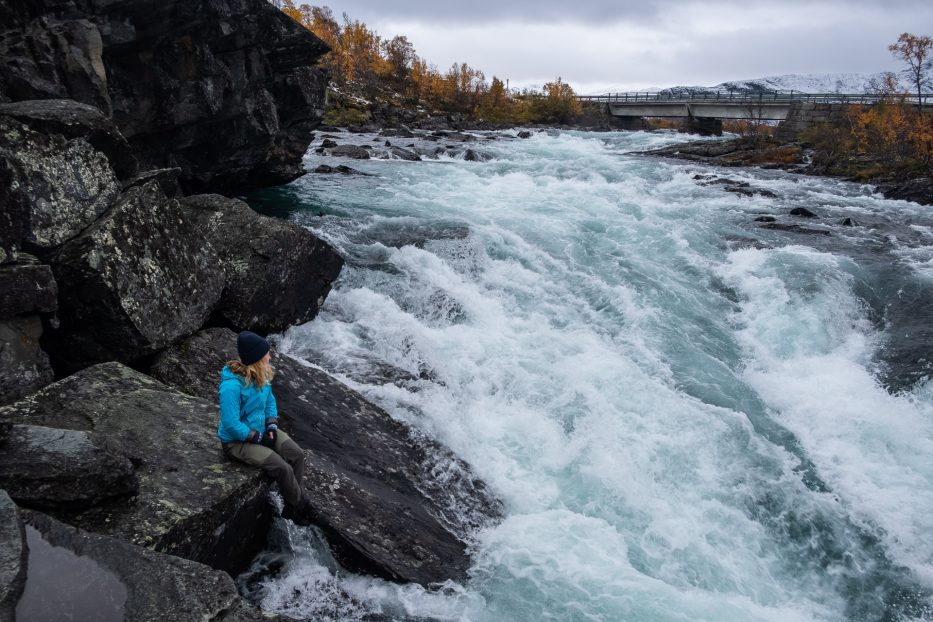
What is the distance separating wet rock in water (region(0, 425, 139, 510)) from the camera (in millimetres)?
5484

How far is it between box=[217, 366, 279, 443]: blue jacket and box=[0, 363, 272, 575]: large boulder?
0.45 m

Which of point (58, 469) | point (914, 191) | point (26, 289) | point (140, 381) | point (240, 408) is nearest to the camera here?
point (58, 469)

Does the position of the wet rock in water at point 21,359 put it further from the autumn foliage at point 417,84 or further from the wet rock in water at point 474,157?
the autumn foliage at point 417,84

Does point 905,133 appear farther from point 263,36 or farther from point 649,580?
point 649,580

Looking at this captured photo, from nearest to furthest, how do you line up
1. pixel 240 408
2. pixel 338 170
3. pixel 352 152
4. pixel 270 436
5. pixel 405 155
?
pixel 240 408 < pixel 270 436 < pixel 338 170 < pixel 352 152 < pixel 405 155

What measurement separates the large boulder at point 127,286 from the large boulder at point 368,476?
1.72ft

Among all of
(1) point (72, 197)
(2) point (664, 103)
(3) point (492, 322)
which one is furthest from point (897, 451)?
(2) point (664, 103)

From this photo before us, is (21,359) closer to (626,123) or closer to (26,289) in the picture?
(26,289)

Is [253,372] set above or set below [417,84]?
below

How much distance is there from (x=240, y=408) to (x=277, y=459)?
2.49 feet

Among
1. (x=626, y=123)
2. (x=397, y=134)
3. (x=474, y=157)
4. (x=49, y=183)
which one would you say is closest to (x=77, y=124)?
(x=49, y=183)

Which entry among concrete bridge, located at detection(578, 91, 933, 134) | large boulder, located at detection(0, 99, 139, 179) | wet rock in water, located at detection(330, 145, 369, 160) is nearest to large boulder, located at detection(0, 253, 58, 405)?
large boulder, located at detection(0, 99, 139, 179)

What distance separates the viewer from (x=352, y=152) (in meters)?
39.9

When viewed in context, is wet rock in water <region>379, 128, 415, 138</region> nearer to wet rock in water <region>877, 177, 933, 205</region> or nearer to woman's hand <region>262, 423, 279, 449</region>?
wet rock in water <region>877, 177, 933, 205</region>
